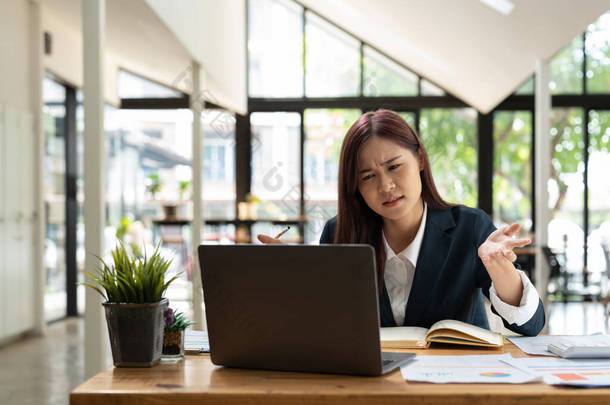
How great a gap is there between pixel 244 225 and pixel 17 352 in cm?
440

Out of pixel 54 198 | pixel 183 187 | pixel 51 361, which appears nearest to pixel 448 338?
pixel 51 361

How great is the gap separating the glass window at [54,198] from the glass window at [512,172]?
232 inches

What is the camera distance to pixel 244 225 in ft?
32.4

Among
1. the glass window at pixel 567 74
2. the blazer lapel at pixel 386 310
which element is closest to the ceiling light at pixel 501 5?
the glass window at pixel 567 74

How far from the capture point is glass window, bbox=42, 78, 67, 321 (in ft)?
24.1

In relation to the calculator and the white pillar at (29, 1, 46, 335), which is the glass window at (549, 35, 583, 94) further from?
the calculator

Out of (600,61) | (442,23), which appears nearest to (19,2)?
(442,23)

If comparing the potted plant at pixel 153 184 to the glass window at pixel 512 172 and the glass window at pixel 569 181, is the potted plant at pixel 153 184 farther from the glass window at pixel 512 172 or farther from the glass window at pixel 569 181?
the glass window at pixel 569 181

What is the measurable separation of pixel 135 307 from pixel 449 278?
33.5 inches

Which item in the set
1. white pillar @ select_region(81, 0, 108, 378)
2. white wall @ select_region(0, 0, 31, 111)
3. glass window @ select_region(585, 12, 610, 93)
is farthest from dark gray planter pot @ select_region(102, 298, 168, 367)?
glass window @ select_region(585, 12, 610, 93)

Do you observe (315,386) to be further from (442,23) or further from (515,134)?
(515,134)

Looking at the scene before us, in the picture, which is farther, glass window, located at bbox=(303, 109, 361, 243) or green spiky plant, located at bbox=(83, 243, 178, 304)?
glass window, located at bbox=(303, 109, 361, 243)

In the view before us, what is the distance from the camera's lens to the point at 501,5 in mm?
5910

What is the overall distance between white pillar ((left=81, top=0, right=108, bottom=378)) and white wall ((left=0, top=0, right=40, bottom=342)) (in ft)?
7.55
